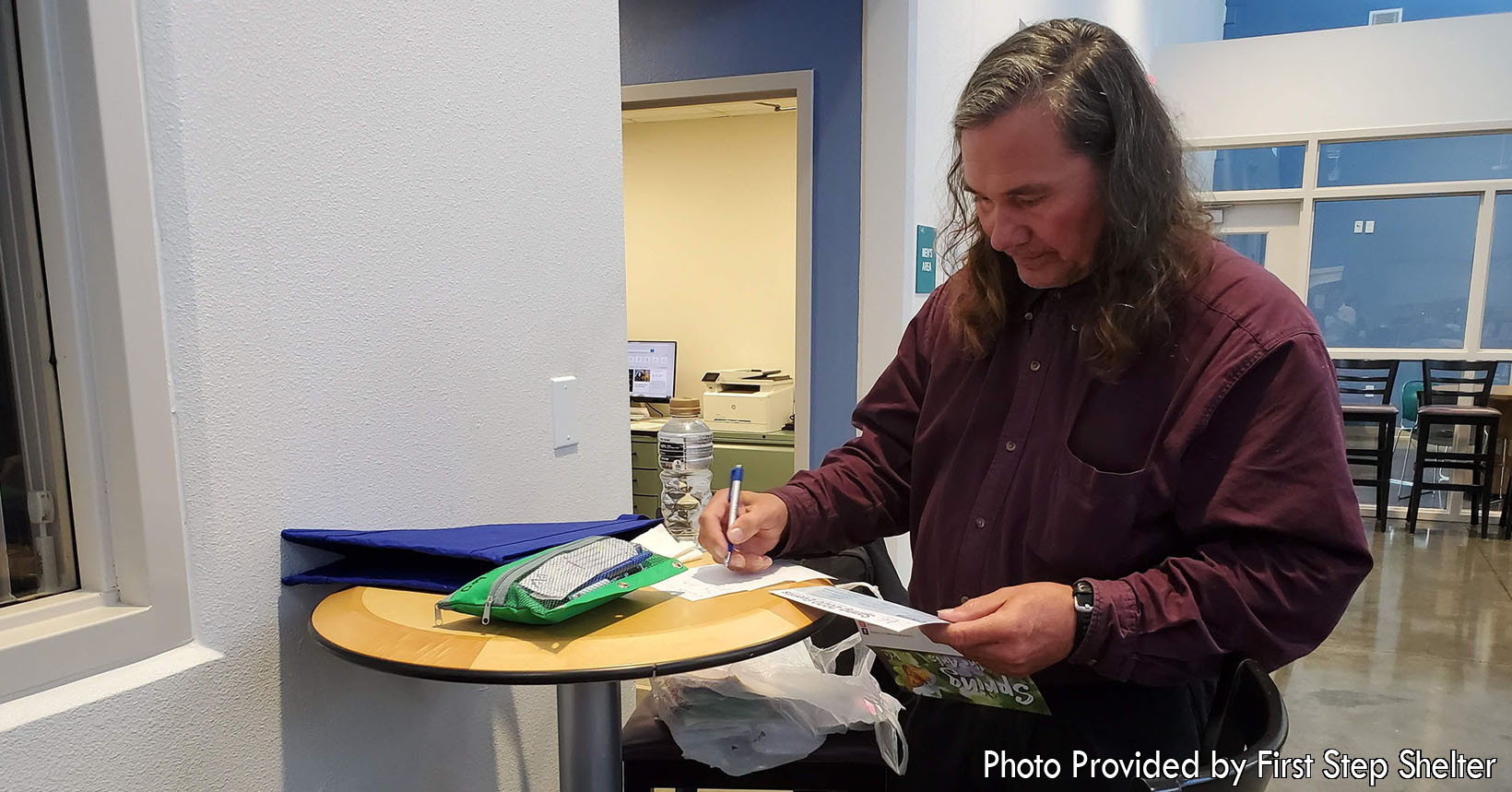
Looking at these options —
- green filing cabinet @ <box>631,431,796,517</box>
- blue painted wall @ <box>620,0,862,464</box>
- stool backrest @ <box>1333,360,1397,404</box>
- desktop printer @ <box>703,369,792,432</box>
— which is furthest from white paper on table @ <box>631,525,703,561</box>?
stool backrest @ <box>1333,360,1397,404</box>

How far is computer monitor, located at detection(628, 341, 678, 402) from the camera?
16.6ft

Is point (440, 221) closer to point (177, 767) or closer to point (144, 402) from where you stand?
point (144, 402)

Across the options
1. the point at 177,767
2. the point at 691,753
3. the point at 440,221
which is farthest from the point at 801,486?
the point at 177,767

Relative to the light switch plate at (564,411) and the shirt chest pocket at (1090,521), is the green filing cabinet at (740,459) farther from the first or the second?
the shirt chest pocket at (1090,521)

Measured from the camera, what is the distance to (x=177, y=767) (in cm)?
89

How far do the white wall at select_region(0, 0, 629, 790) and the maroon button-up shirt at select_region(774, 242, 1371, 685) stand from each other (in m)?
0.54

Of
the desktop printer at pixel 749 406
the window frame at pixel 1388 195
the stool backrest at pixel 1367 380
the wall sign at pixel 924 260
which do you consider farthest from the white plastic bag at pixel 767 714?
the stool backrest at pixel 1367 380

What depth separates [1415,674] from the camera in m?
3.45

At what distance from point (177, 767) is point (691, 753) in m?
0.66

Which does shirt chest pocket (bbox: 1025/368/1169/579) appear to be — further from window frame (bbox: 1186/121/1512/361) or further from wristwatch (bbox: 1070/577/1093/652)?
window frame (bbox: 1186/121/1512/361)

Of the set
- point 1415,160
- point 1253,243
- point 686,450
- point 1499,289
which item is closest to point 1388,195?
point 1415,160

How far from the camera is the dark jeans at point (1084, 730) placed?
3.74 feet

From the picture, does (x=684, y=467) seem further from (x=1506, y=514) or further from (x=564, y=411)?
(x=1506, y=514)

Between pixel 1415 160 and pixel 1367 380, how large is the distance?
1452 millimetres
